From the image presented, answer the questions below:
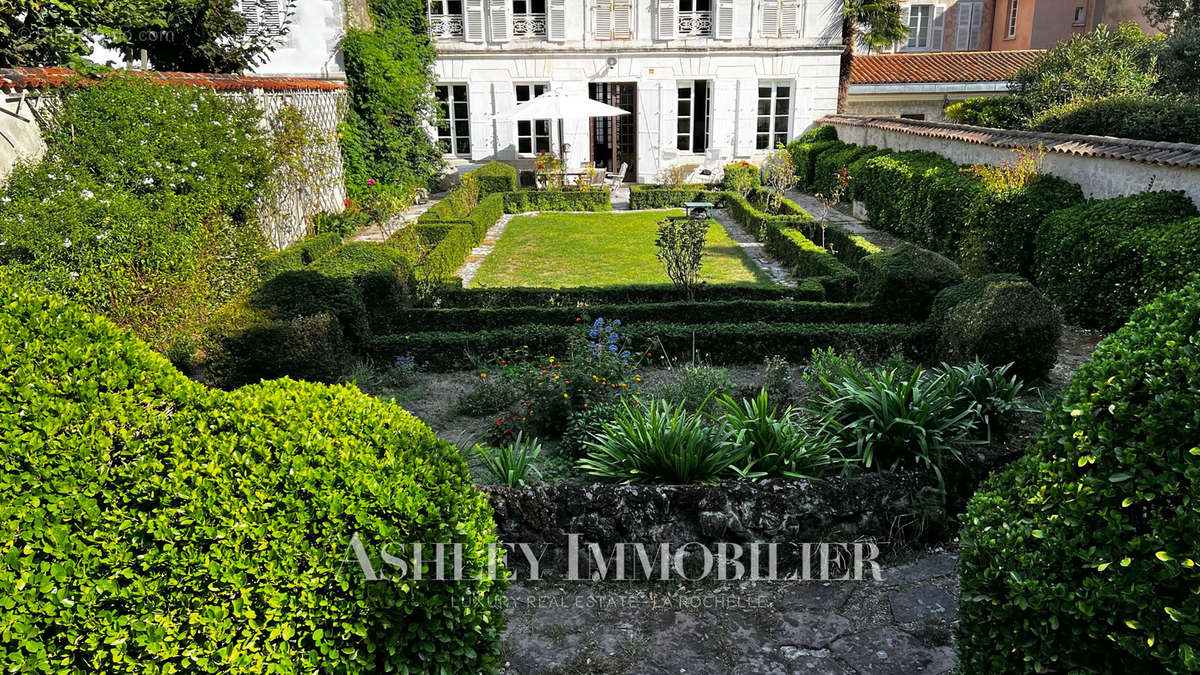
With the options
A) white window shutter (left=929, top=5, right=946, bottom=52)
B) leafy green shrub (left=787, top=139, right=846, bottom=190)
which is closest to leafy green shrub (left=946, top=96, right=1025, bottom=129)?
leafy green shrub (left=787, top=139, right=846, bottom=190)

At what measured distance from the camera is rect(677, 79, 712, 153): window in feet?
71.2

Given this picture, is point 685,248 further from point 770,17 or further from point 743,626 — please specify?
point 770,17

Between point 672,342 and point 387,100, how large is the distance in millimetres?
12489

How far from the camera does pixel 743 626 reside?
12.7 ft

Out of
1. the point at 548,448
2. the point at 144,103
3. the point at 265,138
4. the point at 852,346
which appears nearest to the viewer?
the point at 548,448

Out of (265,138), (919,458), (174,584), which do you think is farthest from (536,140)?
(174,584)

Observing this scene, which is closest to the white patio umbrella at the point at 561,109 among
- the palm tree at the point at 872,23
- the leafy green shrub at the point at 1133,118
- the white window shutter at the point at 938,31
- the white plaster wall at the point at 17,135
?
the palm tree at the point at 872,23

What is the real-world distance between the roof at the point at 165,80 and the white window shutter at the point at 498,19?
271 inches

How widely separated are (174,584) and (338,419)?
0.80 metres

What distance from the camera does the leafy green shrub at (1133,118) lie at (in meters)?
12.0

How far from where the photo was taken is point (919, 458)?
457cm

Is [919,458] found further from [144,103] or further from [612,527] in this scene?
[144,103]

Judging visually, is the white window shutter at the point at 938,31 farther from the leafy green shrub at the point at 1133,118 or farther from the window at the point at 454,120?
the window at the point at 454,120

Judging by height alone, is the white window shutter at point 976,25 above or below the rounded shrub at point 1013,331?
above
